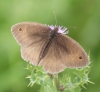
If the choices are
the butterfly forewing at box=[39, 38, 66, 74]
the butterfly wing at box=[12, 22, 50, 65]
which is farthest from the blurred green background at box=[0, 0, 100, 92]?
the butterfly forewing at box=[39, 38, 66, 74]

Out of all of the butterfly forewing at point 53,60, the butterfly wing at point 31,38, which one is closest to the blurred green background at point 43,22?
the butterfly wing at point 31,38

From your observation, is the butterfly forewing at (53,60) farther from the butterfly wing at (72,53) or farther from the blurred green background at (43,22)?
the blurred green background at (43,22)

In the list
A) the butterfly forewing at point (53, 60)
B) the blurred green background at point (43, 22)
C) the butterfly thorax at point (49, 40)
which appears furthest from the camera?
the blurred green background at point (43, 22)

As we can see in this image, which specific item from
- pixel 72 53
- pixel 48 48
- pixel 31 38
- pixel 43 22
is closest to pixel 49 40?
pixel 48 48

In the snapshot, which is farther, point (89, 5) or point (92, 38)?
point (89, 5)

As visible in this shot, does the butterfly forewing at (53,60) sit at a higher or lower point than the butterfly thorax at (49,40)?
lower

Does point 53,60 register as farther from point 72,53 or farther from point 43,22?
point 43,22

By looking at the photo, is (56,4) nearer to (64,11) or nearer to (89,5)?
(64,11)

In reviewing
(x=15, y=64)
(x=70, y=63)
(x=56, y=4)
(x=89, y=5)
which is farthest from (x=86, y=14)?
(x=70, y=63)
